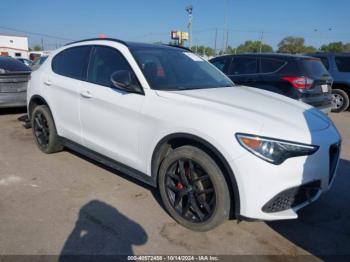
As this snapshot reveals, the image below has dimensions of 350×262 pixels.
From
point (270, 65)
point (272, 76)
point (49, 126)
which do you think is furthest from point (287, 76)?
point (49, 126)

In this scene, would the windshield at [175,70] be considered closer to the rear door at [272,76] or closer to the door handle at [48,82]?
the door handle at [48,82]

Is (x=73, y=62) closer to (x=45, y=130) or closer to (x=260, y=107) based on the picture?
(x=45, y=130)

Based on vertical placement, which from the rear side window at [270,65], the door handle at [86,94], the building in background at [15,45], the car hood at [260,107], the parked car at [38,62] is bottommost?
the building in background at [15,45]

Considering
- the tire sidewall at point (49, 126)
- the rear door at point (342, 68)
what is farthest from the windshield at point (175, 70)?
the rear door at point (342, 68)

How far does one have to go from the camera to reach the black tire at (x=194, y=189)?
283 cm

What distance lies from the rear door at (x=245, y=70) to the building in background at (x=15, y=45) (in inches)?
2505

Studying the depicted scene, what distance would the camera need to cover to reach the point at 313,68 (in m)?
7.26

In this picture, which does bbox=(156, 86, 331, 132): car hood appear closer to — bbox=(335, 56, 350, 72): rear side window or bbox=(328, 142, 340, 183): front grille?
bbox=(328, 142, 340, 183): front grille

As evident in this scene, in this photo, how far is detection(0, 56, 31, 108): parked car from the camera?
7555 millimetres

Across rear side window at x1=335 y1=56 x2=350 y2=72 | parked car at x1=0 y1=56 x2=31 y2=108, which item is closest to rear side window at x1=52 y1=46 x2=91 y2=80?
parked car at x1=0 y1=56 x2=31 y2=108

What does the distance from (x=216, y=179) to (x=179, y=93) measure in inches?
38.1

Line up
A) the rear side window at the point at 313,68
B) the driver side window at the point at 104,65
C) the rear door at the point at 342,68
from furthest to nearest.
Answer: the rear door at the point at 342,68 < the rear side window at the point at 313,68 < the driver side window at the point at 104,65

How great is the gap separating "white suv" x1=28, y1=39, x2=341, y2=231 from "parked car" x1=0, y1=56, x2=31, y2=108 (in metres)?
3.77

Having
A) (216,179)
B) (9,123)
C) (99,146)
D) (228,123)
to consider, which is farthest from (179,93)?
(9,123)
